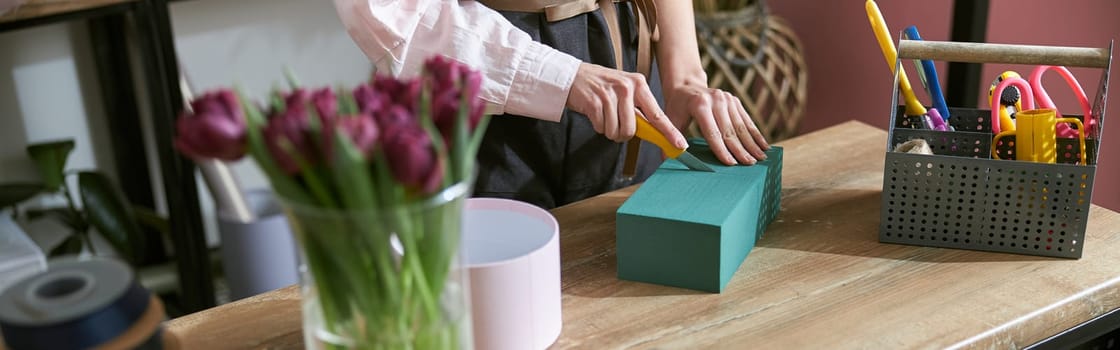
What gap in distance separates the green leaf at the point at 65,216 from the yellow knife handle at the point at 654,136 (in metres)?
1.76

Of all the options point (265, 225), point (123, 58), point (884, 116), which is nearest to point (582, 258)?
point (265, 225)

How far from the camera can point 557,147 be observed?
1554mm

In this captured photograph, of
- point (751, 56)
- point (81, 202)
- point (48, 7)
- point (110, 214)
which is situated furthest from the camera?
point (751, 56)

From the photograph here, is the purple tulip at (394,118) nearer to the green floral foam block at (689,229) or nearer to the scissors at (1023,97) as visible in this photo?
the green floral foam block at (689,229)

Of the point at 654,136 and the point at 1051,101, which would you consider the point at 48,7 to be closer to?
the point at 654,136

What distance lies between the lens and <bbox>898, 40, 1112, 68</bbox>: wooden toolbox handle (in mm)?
1242

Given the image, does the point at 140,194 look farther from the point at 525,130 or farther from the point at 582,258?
the point at 582,258

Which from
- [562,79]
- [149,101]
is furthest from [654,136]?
[149,101]

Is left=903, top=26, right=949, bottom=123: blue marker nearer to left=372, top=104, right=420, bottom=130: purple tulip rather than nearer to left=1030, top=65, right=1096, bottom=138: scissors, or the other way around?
left=1030, top=65, right=1096, bottom=138: scissors

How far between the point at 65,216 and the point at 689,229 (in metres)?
1.95

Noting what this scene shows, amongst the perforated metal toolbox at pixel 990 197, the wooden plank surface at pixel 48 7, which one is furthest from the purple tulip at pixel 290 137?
the wooden plank surface at pixel 48 7

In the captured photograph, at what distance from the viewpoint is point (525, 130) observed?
1530mm

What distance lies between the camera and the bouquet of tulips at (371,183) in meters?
0.72

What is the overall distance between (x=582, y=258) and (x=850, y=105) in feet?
6.71
